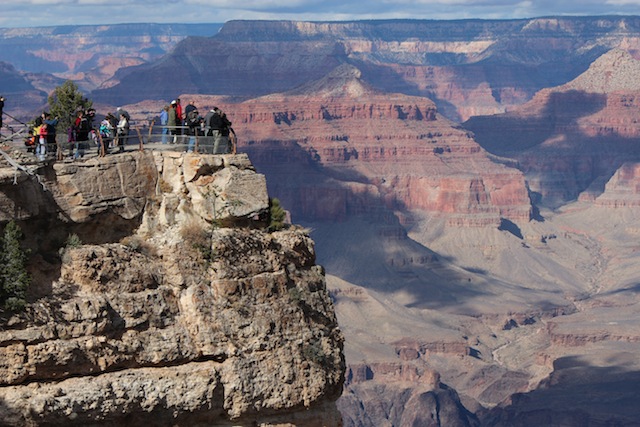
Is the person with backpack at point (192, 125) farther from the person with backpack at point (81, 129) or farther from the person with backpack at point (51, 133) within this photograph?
the person with backpack at point (51, 133)

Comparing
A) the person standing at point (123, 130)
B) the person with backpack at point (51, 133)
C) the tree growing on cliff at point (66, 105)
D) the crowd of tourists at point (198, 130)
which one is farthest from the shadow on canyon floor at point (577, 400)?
the person with backpack at point (51, 133)

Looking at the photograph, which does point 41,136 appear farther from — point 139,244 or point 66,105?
point 66,105

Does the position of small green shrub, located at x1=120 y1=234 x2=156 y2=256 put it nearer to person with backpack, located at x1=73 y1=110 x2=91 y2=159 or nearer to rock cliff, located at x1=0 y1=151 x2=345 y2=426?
rock cliff, located at x1=0 y1=151 x2=345 y2=426

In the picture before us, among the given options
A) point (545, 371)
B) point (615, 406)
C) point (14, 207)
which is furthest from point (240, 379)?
point (545, 371)

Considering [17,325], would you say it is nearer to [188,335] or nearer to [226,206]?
[188,335]

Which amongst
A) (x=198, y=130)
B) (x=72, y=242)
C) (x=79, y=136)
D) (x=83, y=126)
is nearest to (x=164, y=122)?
(x=198, y=130)

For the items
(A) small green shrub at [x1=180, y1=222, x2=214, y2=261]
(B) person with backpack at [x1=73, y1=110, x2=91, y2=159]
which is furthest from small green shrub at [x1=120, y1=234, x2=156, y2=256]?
(B) person with backpack at [x1=73, y1=110, x2=91, y2=159]
